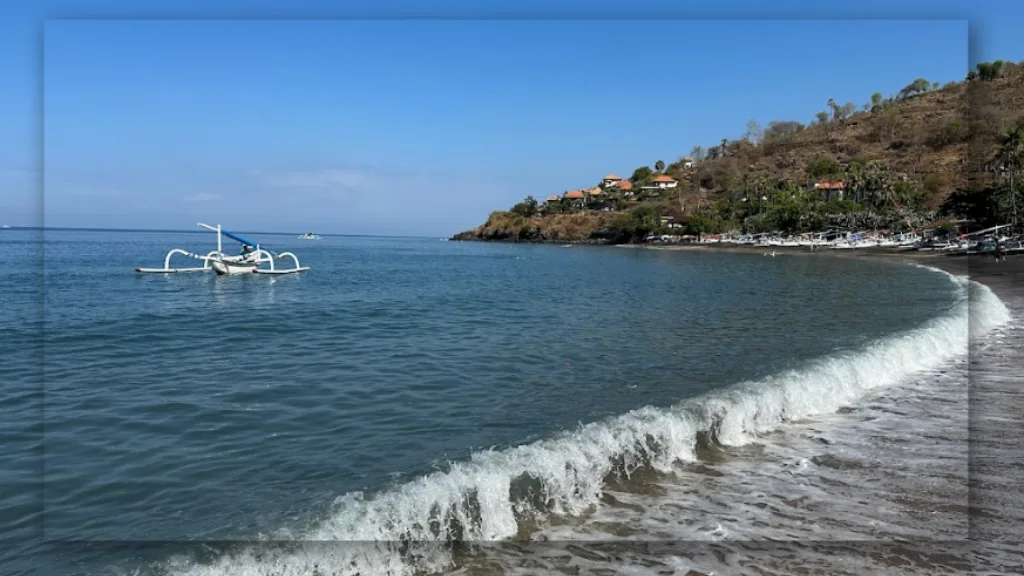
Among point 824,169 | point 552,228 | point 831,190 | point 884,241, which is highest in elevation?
point 824,169

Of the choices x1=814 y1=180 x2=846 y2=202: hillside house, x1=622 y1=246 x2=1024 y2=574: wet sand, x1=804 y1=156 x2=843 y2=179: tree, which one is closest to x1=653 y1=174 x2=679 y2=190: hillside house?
x1=804 y1=156 x2=843 y2=179: tree

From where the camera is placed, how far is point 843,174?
137m

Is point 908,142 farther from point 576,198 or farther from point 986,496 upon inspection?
point 986,496

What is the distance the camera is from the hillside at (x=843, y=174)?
10256 centimetres

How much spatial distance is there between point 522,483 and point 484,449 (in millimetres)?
1404

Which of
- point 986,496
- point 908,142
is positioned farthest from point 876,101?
point 986,496

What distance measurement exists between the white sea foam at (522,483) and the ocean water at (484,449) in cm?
3

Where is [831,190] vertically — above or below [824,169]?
below

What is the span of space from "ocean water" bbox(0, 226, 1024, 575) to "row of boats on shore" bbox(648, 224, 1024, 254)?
1893 inches

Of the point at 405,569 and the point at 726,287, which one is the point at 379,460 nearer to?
the point at 405,569

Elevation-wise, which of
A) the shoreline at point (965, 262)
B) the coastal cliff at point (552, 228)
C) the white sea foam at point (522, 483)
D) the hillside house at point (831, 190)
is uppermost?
the hillside house at point (831, 190)

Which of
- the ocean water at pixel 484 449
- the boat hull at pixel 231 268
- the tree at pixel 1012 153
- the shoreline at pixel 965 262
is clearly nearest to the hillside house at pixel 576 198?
the shoreline at pixel 965 262

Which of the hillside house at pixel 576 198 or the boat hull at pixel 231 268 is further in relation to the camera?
the hillside house at pixel 576 198

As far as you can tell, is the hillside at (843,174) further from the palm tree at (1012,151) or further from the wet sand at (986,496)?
the wet sand at (986,496)
